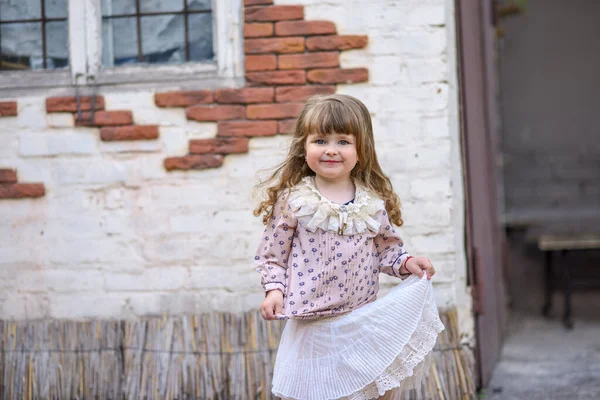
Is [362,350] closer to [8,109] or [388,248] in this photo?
[388,248]

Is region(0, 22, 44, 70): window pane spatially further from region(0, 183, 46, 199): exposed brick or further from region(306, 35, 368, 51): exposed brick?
region(306, 35, 368, 51): exposed brick

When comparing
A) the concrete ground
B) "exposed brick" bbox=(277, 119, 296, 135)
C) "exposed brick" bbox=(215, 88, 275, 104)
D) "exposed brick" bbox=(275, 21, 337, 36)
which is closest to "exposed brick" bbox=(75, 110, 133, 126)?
"exposed brick" bbox=(215, 88, 275, 104)

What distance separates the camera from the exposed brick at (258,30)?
460 centimetres

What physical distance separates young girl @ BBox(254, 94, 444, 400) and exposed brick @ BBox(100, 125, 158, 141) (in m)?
1.58

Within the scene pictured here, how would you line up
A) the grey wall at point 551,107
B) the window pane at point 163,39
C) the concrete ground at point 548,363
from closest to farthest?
1. the window pane at point 163,39
2. the concrete ground at point 548,363
3. the grey wall at point 551,107

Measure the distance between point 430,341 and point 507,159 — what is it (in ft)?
23.4

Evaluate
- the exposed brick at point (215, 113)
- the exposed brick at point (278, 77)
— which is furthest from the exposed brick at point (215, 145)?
the exposed brick at point (278, 77)

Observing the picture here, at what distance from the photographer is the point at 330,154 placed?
125 inches

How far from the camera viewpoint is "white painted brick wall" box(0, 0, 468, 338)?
4551mm

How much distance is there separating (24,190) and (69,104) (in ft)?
1.73

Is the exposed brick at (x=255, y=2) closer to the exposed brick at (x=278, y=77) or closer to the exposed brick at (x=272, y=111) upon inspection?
the exposed brick at (x=278, y=77)

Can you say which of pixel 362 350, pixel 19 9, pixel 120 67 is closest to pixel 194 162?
pixel 120 67

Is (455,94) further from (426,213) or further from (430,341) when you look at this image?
(430,341)

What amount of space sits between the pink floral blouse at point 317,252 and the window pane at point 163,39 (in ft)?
5.97
